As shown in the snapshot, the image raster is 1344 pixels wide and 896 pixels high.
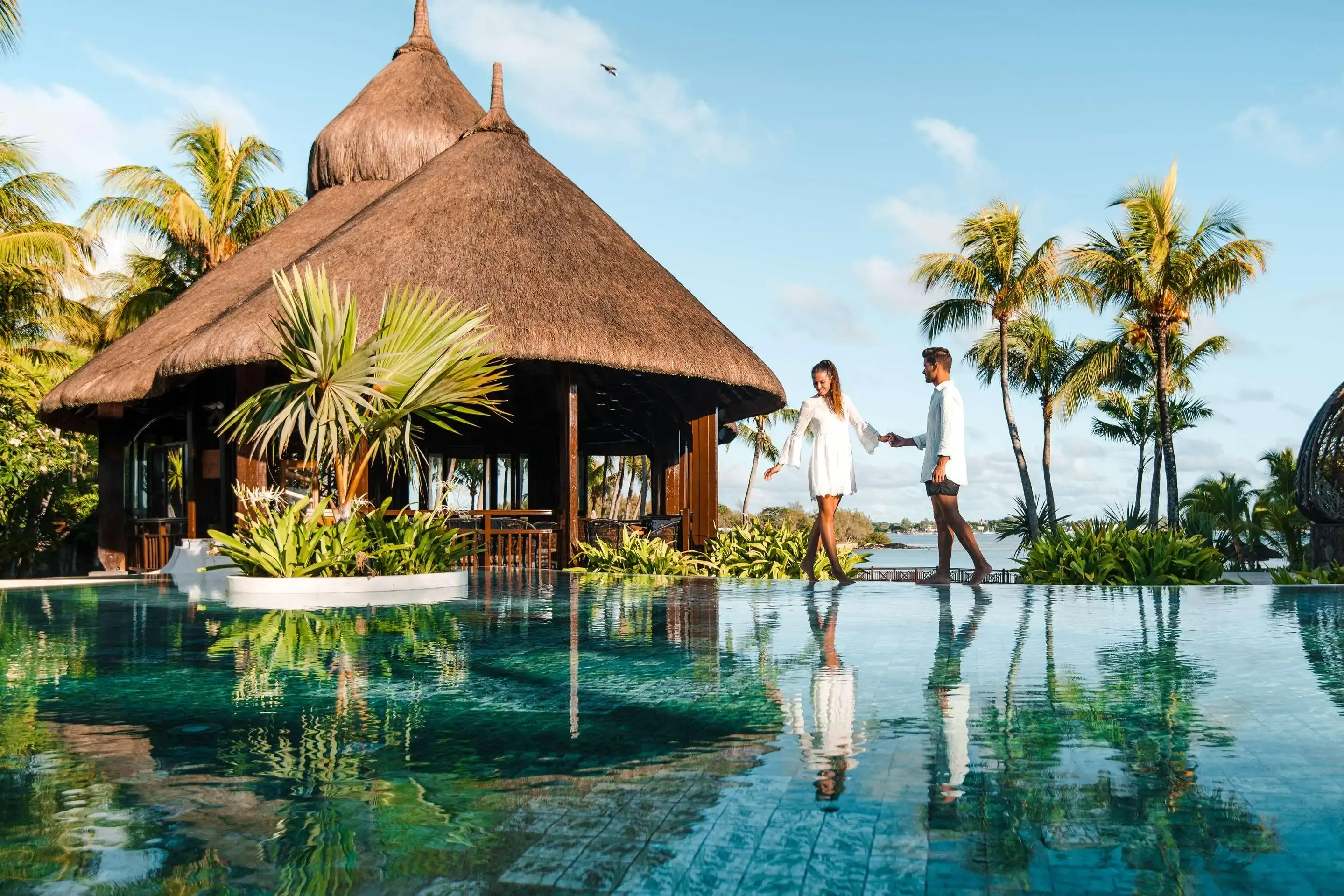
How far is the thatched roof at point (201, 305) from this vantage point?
15.1 m

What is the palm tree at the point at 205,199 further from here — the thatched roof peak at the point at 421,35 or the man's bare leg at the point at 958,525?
the man's bare leg at the point at 958,525

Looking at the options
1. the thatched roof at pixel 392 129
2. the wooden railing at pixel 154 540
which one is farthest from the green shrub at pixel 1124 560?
the thatched roof at pixel 392 129

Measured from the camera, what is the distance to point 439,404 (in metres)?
9.57

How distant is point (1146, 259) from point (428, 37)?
18.2m

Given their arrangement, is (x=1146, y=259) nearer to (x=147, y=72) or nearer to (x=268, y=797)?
(x=147, y=72)

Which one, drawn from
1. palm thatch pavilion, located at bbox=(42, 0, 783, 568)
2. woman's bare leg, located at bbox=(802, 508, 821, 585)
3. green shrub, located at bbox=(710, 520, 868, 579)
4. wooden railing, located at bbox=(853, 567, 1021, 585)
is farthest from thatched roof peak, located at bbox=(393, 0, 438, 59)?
woman's bare leg, located at bbox=(802, 508, 821, 585)

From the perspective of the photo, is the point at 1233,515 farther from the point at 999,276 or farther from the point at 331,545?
the point at 331,545

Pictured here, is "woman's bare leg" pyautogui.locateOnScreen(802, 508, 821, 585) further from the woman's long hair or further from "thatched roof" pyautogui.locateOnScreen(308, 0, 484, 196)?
"thatched roof" pyautogui.locateOnScreen(308, 0, 484, 196)

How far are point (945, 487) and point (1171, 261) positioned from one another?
→ 23.5m

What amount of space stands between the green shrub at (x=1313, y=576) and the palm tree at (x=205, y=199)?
21.4 metres

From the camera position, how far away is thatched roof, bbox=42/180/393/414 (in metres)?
15.1

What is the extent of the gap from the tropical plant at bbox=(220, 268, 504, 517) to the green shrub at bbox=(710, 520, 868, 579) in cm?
426

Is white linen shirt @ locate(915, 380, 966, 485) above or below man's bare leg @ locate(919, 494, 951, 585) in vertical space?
above

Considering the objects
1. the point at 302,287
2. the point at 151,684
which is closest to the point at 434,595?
the point at 302,287
